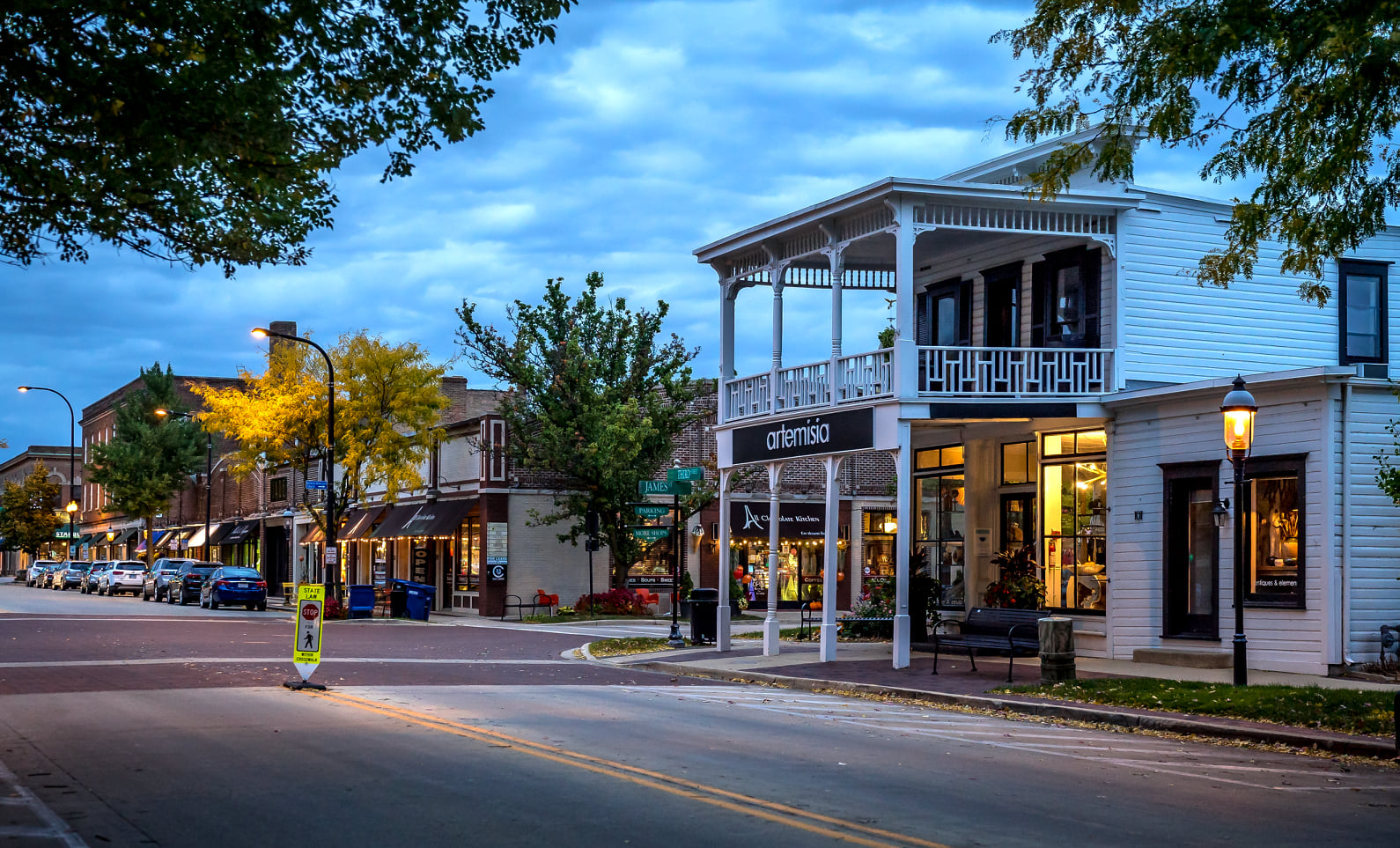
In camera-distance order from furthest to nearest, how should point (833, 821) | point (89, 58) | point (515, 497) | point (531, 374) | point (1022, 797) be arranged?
point (515, 497)
point (531, 374)
point (89, 58)
point (1022, 797)
point (833, 821)

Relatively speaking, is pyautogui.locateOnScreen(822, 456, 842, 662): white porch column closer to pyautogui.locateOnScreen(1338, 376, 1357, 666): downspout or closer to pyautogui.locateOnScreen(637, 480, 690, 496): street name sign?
pyautogui.locateOnScreen(637, 480, 690, 496): street name sign

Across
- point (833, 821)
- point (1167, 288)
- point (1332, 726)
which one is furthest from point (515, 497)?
point (833, 821)

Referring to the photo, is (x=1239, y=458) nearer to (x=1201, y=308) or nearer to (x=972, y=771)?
(x=972, y=771)

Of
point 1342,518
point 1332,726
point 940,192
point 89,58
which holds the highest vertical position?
point 940,192

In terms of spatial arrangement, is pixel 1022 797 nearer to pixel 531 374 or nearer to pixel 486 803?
pixel 486 803

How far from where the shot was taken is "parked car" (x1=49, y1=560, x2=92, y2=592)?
75.5 metres

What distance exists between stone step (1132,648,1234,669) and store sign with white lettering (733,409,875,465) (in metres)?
5.30

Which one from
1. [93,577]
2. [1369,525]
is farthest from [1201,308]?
[93,577]

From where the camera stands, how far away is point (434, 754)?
461 inches

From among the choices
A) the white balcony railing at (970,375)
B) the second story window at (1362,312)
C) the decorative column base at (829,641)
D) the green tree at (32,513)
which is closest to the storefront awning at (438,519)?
the white balcony railing at (970,375)

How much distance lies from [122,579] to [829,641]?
164 feet

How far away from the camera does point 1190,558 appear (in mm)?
21719

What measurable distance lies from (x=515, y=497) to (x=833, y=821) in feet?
127

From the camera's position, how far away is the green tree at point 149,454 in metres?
76.4
